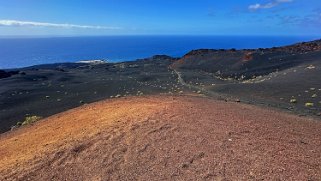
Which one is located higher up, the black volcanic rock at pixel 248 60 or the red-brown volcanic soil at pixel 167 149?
the red-brown volcanic soil at pixel 167 149

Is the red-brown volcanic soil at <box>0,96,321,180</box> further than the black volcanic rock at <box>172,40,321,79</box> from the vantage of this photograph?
No

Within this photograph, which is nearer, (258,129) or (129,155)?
(129,155)

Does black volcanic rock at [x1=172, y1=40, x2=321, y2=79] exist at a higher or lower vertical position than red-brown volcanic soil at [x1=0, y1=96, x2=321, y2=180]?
lower

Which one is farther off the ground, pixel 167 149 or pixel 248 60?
pixel 167 149

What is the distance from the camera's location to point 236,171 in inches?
411

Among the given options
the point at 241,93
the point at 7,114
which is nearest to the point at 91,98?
the point at 7,114

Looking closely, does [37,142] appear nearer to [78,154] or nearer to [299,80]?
[78,154]

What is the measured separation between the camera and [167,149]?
470 inches

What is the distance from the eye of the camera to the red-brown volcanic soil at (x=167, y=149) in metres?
10.7

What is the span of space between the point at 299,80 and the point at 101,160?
29.1m

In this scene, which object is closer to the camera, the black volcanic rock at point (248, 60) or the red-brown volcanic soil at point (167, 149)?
the red-brown volcanic soil at point (167, 149)

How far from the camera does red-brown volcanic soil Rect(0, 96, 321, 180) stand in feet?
35.0

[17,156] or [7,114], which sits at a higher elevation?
[17,156]

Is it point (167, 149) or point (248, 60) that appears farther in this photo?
point (248, 60)
